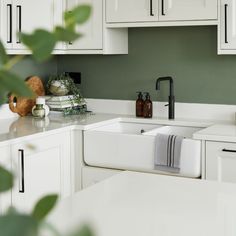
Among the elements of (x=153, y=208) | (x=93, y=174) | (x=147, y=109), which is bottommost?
(x=93, y=174)

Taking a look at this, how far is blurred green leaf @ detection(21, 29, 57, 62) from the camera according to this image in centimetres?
23

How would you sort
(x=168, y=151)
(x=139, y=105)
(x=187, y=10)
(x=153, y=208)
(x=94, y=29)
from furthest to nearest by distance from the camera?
(x=139, y=105) < (x=94, y=29) < (x=187, y=10) < (x=168, y=151) < (x=153, y=208)

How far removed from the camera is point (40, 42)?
0.76 ft

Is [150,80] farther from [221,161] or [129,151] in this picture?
[221,161]

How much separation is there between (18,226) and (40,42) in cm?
8

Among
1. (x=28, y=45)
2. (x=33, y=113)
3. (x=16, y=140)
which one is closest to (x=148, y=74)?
(x=33, y=113)

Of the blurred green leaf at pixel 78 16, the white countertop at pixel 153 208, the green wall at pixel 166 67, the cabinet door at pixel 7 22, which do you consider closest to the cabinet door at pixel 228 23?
the green wall at pixel 166 67

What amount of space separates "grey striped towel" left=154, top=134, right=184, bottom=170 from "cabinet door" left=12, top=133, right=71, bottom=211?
63 centimetres

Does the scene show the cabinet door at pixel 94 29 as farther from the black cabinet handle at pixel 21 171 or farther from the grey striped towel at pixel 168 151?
the black cabinet handle at pixel 21 171

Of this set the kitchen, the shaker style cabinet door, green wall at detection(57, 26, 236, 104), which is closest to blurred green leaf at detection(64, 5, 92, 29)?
the kitchen

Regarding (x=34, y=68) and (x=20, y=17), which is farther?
(x=34, y=68)

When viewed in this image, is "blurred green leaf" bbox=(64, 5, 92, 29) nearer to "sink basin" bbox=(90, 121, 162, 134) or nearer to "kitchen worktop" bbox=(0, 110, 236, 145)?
"kitchen worktop" bbox=(0, 110, 236, 145)

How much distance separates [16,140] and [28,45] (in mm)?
2616

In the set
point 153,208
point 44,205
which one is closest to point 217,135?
point 153,208
